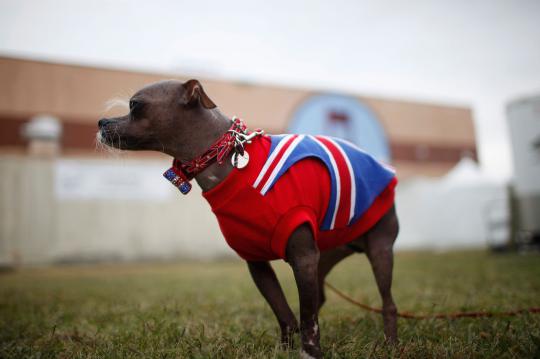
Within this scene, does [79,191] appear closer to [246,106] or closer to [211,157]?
[246,106]

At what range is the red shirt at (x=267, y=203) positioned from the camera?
2.01 meters

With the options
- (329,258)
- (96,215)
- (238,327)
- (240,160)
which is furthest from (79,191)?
(240,160)

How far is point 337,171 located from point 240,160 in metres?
0.55

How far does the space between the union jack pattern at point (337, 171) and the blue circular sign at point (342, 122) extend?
56.6 feet

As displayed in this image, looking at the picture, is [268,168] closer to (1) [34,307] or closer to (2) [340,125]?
(1) [34,307]

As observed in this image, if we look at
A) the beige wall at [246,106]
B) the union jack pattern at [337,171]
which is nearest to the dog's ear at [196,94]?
the union jack pattern at [337,171]

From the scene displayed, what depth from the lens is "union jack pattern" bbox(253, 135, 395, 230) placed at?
2.09 m

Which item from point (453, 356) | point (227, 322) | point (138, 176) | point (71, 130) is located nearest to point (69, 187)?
point (138, 176)

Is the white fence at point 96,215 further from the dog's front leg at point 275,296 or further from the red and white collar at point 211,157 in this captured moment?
Result: the red and white collar at point 211,157

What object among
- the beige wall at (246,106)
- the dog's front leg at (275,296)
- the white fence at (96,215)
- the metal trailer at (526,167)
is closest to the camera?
the dog's front leg at (275,296)

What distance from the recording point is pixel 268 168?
207cm

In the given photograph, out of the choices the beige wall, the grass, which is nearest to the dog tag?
the grass

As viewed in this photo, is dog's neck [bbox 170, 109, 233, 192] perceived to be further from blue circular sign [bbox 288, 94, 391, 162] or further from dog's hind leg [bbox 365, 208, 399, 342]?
blue circular sign [bbox 288, 94, 391, 162]

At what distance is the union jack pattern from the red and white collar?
0.17 meters
